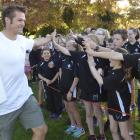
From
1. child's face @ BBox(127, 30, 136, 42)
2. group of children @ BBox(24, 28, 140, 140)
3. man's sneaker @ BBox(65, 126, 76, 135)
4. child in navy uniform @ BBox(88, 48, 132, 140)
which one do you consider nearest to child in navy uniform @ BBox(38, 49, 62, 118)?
group of children @ BBox(24, 28, 140, 140)

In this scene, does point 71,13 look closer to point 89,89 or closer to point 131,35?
point 131,35

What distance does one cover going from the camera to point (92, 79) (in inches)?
252

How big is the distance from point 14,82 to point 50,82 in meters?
3.14

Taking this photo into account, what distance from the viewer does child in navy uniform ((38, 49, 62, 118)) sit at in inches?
322

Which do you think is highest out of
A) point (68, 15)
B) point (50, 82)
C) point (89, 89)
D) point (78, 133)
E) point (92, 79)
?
point (92, 79)

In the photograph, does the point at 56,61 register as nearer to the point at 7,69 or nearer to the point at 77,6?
the point at 7,69

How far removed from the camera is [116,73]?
5.39 m

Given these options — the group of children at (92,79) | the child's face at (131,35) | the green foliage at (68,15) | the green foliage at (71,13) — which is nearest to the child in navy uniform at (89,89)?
the group of children at (92,79)

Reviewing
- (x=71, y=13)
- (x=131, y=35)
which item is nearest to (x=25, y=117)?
(x=131, y=35)

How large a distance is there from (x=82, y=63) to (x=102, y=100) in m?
0.61

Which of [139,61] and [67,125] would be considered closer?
[139,61]

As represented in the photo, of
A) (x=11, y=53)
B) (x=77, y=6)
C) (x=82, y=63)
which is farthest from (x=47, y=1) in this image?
(x=11, y=53)

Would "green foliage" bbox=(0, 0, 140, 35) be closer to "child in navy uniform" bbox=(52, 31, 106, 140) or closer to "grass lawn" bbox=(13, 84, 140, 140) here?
"grass lawn" bbox=(13, 84, 140, 140)

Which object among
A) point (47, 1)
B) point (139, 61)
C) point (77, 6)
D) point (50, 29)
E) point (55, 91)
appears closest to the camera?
point (139, 61)
